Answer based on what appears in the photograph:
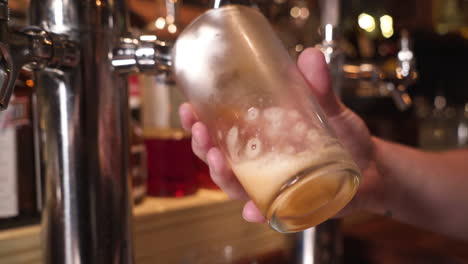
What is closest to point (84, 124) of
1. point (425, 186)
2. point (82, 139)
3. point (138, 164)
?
point (82, 139)

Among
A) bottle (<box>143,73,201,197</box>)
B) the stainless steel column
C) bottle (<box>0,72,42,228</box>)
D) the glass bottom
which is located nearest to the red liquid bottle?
bottle (<box>143,73,201,197</box>)

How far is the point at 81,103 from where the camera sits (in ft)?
1.01

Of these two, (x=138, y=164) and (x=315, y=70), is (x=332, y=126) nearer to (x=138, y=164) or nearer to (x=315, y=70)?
(x=315, y=70)

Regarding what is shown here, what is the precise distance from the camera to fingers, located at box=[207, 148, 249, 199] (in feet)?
1.03

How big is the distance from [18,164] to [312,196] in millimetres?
370

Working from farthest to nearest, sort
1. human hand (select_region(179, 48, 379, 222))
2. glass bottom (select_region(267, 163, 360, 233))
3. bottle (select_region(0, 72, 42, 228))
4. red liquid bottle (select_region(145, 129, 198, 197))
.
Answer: red liquid bottle (select_region(145, 129, 198, 197))
bottle (select_region(0, 72, 42, 228))
human hand (select_region(179, 48, 379, 222))
glass bottom (select_region(267, 163, 360, 233))

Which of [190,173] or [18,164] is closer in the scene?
[18,164]

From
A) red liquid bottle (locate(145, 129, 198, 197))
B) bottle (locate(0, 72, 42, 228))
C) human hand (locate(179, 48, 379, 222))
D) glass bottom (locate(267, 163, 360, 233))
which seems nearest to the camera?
glass bottom (locate(267, 163, 360, 233))

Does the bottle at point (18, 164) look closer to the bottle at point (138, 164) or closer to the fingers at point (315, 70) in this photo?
the bottle at point (138, 164)

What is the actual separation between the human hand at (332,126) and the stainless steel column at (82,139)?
2.5 inches

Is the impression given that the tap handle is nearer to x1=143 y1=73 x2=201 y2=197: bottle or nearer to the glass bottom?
the glass bottom

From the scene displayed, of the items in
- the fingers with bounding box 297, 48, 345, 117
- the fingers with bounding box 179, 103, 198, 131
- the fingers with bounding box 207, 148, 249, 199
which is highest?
the fingers with bounding box 297, 48, 345, 117

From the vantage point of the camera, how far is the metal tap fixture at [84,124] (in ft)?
1.00

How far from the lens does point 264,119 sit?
0.75 feet
